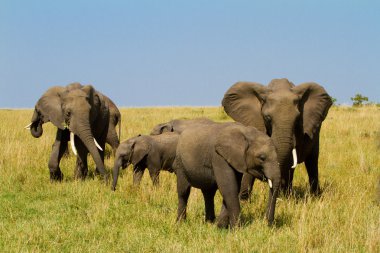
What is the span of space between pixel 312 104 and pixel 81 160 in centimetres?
476

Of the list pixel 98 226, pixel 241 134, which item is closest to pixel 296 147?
pixel 241 134

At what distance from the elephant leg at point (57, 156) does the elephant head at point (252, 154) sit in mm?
5163

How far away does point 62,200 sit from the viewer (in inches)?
350

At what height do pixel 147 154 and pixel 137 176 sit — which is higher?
pixel 147 154

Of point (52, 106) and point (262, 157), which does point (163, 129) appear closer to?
point (52, 106)

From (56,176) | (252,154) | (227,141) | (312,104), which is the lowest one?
(56,176)

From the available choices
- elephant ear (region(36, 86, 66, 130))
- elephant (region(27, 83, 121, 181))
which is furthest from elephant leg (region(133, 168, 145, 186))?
elephant ear (region(36, 86, 66, 130))

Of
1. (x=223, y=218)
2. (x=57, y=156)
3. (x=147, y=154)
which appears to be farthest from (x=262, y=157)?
(x=57, y=156)

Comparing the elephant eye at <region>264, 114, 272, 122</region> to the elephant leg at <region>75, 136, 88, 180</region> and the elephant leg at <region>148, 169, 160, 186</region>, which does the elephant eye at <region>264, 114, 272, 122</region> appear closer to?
the elephant leg at <region>148, 169, 160, 186</region>

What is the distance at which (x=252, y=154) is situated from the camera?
20.2 feet

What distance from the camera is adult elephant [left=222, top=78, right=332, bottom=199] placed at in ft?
26.5

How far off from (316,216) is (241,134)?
165 cm

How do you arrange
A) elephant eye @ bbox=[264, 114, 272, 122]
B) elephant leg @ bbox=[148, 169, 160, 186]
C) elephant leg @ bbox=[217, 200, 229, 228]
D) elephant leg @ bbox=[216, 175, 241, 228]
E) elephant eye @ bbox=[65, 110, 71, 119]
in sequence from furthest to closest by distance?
1. elephant eye @ bbox=[65, 110, 71, 119]
2. elephant leg @ bbox=[148, 169, 160, 186]
3. elephant eye @ bbox=[264, 114, 272, 122]
4. elephant leg @ bbox=[217, 200, 229, 228]
5. elephant leg @ bbox=[216, 175, 241, 228]

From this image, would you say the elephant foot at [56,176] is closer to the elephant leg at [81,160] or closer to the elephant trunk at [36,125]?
the elephant leg at [81,160]
